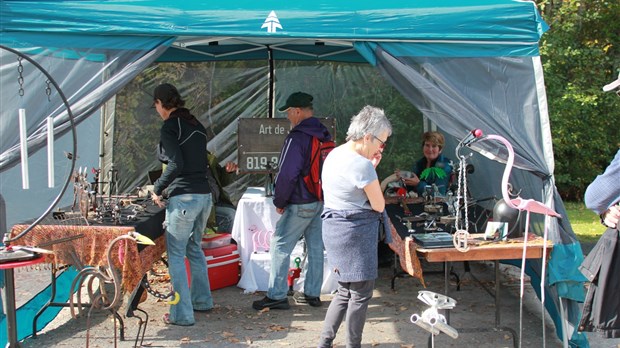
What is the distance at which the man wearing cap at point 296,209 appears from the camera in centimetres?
498

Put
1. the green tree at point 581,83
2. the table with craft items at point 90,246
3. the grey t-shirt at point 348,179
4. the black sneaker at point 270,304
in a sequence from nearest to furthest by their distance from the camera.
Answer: the grey t-shirt at point 348,179 < the table with craft items at point 90,246 < the black sneaker at point 270,304 < the green tree at point 581,83

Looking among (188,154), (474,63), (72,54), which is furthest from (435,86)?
(72,54)

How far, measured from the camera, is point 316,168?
503 cm

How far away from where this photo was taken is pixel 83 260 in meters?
4.37

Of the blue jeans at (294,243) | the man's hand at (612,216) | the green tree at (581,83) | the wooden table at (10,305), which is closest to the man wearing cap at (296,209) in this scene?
the blue jeans at (294,243)

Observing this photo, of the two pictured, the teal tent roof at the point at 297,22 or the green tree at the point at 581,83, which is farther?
the green tree at the point at 581,83

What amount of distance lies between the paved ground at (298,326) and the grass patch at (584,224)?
312cm

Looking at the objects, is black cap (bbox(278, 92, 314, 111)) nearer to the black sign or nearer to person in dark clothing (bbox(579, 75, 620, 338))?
the black sign

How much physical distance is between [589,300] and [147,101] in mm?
5645

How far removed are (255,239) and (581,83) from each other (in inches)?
304

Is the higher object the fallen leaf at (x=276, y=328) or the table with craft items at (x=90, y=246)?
the table with craft items at (x=90, y=246)

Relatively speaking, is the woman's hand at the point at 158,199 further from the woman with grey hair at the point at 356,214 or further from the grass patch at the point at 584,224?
the grass patch at the point at 584,224

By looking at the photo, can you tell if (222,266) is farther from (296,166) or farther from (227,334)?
(296,166)

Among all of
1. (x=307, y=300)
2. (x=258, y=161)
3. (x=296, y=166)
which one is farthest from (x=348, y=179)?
(x=258, y=161)
